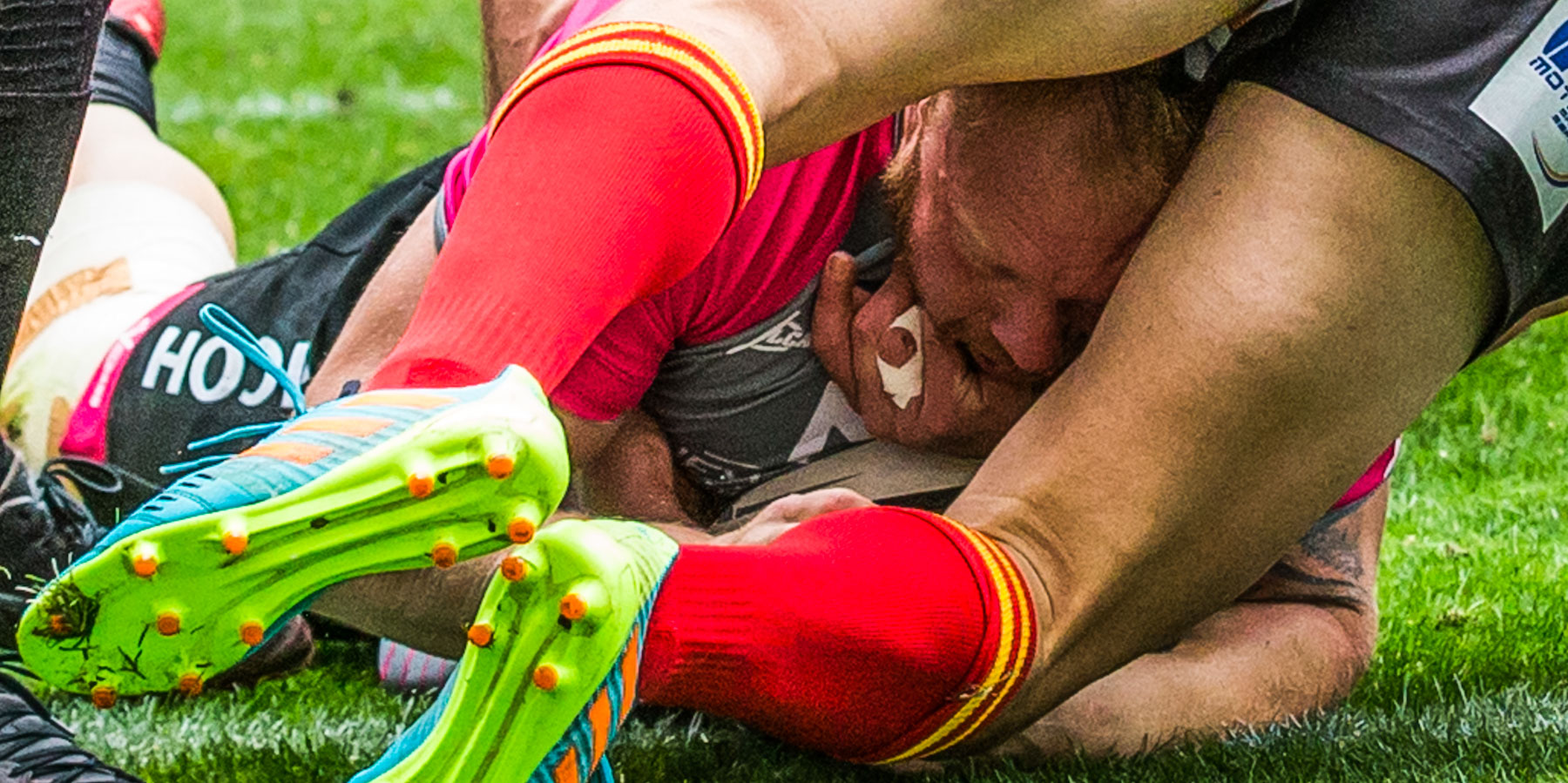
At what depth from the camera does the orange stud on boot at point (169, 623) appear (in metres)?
1.38

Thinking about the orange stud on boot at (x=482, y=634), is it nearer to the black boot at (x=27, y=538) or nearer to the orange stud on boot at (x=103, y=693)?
the orange stud on boot at (x=103, y=693)

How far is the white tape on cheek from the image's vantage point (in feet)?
6.98

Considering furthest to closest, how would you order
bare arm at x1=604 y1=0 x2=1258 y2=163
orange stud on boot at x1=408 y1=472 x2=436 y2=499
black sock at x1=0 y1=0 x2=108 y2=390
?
bare arm at x1=604 y1=0 x2=1258 y2=163 → black sock at x1=0 y1=0 x2=108 y2=390 → orange stud on boot at x1=408 y1=472 x2=436 y2=499

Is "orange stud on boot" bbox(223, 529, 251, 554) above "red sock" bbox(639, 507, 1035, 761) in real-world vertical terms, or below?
above

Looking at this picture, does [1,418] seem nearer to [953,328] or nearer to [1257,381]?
[953,328]

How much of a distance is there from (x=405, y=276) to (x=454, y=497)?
106cm

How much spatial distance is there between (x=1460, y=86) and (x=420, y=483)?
3.28 ft

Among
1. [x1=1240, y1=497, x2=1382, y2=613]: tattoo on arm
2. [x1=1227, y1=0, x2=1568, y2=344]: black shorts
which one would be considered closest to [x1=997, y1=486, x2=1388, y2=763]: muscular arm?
[x1=1240, y1=497, x2=1382, y2=613]: tattoo on arm

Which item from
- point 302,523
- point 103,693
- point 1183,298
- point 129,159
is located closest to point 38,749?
point 103,693

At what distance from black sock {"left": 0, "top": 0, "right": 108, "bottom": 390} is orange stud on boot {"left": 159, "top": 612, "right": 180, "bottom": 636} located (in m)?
0.26

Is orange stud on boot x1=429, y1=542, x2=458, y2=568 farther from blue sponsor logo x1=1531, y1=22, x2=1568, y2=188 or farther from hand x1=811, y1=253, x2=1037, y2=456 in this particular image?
blue sponsor logo x1=1531, y1=22, x2=1568, y2=188

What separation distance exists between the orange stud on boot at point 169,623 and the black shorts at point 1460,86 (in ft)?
3.44

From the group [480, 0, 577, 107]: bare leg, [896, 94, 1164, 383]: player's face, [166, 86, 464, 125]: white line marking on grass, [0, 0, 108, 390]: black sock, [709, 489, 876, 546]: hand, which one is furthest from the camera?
[166, 86, 464, 125]: white line marking on grass

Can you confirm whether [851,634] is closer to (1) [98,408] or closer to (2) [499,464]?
(2) [499,464]
